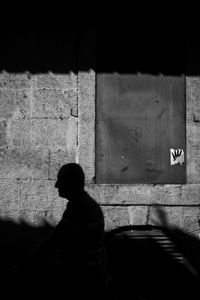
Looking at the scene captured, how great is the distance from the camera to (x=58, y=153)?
647cm

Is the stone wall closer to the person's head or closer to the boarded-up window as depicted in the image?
the boarded-up window

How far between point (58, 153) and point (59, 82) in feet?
2.87

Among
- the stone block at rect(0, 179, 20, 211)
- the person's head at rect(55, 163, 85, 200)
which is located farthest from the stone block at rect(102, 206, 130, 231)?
the person's head at rect(55, 163, 85, 200)

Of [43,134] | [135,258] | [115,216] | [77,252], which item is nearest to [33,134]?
[43,134]

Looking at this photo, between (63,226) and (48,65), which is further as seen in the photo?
(48,65)

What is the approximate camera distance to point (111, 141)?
21.5 ft

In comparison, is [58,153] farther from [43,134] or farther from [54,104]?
[54,104]

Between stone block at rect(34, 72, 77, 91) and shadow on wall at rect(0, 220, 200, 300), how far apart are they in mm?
1699

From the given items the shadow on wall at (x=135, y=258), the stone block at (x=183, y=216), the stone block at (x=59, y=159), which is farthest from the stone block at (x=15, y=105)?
the stone block at (x=183, y=216)

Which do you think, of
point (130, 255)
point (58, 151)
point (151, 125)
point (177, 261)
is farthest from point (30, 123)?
point (177, 261)

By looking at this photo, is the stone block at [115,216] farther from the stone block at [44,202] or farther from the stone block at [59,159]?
the stone block at [59,159]

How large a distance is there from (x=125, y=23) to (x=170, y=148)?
166cm

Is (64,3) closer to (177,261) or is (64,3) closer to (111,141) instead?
(111,141)

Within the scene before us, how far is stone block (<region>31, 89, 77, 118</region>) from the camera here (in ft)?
21.3
